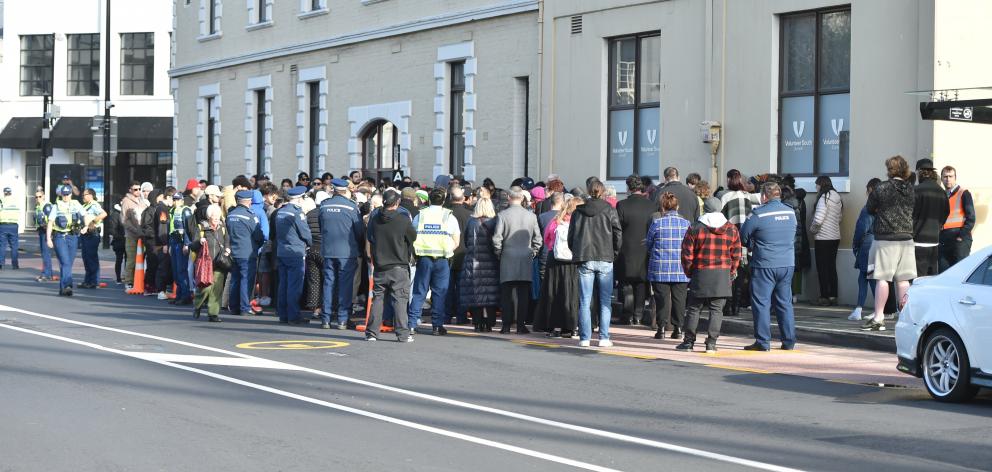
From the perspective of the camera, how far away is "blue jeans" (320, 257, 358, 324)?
57.5 ft

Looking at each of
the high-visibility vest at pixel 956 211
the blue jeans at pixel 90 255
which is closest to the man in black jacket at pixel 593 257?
the high-visibility vest at pixel 956 211

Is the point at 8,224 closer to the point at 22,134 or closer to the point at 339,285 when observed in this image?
the point at 339,285

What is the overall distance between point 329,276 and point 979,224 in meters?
8.70

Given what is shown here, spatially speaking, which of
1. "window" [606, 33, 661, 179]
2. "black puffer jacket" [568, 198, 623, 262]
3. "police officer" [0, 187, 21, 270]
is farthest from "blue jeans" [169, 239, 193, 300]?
"police officer" [0, 187, 21, 270]

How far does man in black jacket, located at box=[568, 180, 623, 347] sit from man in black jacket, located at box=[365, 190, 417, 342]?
194cm

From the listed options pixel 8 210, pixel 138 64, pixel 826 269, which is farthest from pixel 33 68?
pixel 826 269

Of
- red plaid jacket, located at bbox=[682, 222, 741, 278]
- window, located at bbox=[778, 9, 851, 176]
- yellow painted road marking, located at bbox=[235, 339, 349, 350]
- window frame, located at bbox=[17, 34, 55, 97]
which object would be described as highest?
window frame, located at bbox=[17, 34, 55, 97]

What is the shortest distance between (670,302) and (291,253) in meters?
5.15

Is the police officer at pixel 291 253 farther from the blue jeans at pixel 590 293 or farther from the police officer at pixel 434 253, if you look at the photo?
the blue jeans at pixel 590 293

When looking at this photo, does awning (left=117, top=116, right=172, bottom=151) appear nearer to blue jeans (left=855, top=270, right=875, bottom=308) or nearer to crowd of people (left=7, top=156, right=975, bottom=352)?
crowd of people (left=7, top=156, right=975, bottom=352)

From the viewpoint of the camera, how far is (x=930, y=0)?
18688mm

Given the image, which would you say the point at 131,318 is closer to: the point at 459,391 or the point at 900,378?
the point at 459,391

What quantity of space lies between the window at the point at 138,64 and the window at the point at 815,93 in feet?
118

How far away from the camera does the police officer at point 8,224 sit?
30.5 m
